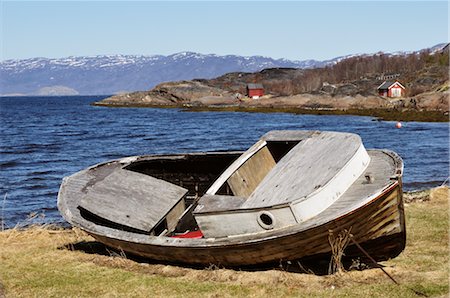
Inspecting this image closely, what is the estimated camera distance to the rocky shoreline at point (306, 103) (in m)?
74.8

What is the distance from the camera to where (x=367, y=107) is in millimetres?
91188

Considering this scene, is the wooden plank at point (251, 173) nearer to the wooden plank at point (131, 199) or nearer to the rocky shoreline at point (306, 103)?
the wooden plank at point (131, 199)

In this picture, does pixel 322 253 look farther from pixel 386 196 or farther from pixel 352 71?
pixel 352 71

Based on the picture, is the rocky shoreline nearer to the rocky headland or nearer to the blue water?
the rocky headland

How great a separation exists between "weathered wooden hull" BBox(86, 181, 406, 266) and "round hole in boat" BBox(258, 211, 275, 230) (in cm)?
29

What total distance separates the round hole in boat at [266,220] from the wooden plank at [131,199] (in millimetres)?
2985

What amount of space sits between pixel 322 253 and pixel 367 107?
84.7m

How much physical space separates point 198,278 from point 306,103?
10064 cm

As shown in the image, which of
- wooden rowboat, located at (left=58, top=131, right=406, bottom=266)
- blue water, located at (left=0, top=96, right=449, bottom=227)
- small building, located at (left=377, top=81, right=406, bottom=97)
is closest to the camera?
wooden rowboat, located at (left=58, top=131, right=406, bottom=266)

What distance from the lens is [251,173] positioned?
13.1 m

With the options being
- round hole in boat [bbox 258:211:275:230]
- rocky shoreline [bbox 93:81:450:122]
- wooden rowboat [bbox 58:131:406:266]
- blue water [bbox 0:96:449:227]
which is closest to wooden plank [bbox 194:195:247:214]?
wooden rowboat [bbox 58:131:406:266]

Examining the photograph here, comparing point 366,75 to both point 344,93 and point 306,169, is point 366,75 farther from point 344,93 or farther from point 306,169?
point 306,169

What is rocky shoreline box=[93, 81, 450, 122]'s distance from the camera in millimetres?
74750

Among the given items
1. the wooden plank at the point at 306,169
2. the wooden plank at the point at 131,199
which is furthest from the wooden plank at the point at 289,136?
the wooden plank at the point at 131,199
